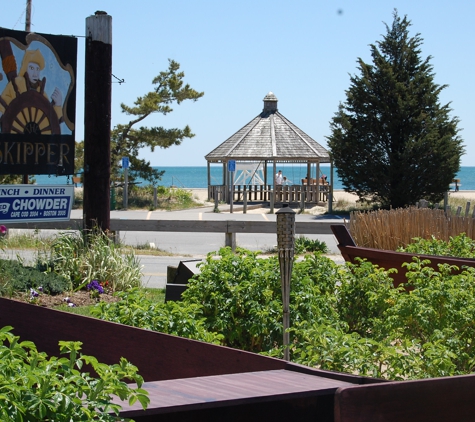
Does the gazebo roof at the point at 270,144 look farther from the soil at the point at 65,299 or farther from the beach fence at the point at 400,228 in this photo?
the soil at the point at 65,299

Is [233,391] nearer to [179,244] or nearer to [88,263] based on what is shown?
[88,263]

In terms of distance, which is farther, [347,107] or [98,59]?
[347,107]

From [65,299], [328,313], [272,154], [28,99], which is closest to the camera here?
[328,313]

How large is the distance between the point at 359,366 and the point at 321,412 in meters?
1.09

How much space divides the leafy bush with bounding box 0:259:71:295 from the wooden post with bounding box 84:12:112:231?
50.8 inches

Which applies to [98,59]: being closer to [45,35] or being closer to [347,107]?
[45,35]

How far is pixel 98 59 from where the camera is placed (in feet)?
33.1

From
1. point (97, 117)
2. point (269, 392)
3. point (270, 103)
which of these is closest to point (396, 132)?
point (270, 103)

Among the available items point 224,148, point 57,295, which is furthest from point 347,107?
point 57,295

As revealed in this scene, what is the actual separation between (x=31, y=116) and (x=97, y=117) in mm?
1076

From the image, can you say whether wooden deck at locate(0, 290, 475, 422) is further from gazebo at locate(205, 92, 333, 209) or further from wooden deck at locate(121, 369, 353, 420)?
gazebo at locate(205, 92, 333, 209)

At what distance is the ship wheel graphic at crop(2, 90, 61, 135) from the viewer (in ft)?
33.3

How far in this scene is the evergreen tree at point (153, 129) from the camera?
1265 inches

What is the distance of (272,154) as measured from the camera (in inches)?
1361
